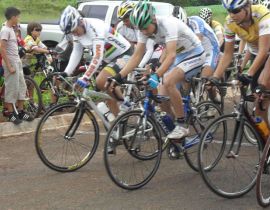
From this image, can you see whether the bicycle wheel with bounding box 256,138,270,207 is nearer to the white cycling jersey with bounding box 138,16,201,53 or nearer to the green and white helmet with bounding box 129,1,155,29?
the white cycling jersey with bounding box 138,16,201,53

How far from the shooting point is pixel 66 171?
7125mm

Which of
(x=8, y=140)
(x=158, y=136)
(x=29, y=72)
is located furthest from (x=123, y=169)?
(x=29, y=72)

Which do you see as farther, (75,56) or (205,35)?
(205,35)

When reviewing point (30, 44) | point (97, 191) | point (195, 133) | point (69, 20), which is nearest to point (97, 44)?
point (69, 20)

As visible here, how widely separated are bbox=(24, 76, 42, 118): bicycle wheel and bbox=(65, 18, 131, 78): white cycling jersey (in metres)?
2.37

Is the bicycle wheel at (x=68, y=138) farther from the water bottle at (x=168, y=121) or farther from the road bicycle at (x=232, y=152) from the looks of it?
the road bicycle at (x=232, y=152)

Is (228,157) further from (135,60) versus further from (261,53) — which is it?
(135,60)

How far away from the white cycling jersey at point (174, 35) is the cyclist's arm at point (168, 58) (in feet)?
0.25

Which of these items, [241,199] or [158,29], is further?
[158,29]

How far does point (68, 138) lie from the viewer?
7.22 meters

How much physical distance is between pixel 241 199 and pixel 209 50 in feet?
12.1

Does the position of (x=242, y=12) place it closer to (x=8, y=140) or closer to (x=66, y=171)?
(x=66, y=171)

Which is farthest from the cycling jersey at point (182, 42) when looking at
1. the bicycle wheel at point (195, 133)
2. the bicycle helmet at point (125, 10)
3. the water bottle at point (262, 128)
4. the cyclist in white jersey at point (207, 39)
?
the cyclist in white jersey at point (207, 39)

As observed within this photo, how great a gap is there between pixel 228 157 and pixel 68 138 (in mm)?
2074
